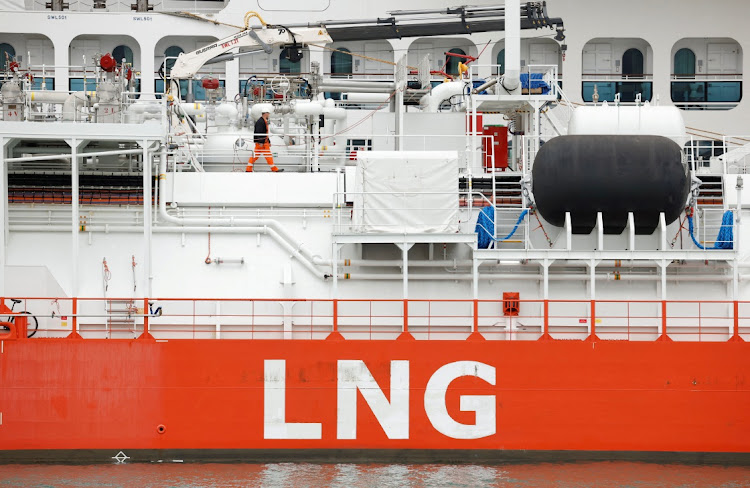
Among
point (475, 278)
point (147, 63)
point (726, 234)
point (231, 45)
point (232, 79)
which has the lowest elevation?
point (475, 278)

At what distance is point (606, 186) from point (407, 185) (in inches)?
130

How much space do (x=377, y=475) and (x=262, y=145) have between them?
7.35 meters

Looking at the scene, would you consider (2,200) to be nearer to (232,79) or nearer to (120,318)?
(120,318)

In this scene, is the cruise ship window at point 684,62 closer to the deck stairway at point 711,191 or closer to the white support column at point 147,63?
the deck stairway at point 711,191

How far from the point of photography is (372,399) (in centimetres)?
1733

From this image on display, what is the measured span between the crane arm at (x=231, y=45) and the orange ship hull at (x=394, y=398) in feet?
25.2

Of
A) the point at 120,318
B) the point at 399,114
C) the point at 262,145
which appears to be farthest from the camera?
the point at 399,114

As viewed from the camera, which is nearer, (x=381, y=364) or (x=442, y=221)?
(x=381, y=364)

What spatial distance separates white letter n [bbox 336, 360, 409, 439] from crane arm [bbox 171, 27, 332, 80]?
8.52m

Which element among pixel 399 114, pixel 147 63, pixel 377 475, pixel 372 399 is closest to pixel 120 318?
pixel 372 399

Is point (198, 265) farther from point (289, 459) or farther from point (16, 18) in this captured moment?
point (16, 18)

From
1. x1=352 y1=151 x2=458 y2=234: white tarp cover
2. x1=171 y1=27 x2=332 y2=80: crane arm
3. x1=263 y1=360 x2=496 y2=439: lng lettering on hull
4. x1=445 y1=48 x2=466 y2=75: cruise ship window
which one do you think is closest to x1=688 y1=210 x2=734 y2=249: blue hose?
x1=352 y1=151 x2=458 y2=234: white tarp cover

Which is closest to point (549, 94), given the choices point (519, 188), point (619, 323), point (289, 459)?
point (519, 188)

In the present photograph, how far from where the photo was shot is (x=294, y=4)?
26438mm
